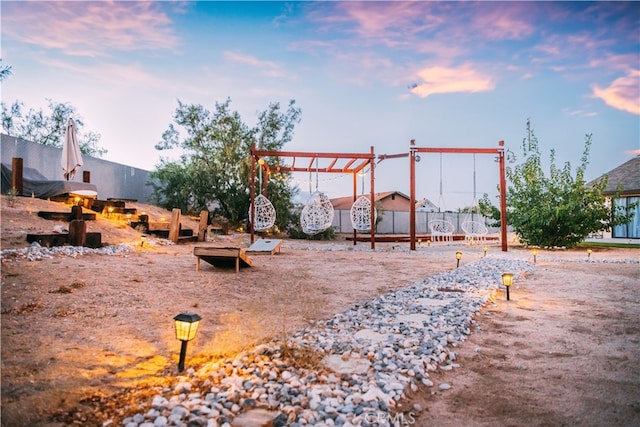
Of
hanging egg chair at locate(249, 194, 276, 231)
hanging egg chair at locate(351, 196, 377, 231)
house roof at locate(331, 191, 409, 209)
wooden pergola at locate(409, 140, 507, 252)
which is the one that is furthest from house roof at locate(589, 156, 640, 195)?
hanging egg chair at locate(249, 194, 276, 231)

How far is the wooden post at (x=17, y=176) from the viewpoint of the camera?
27.1 ft

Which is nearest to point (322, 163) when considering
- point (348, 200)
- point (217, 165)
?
point (217, 165)

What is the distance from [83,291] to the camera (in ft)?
12.9

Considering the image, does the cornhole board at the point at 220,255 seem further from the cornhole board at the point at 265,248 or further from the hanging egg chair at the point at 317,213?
the hanging egg chair at the point at 317,213

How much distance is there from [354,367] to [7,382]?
1.85 m

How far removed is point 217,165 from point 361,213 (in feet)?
21.3

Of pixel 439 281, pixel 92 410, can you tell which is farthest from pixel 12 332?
pixel 439 281

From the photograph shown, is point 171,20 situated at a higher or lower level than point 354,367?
higher

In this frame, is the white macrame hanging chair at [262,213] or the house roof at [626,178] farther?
the house roof at [626,178]

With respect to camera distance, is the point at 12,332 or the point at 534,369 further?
the point at 12,332

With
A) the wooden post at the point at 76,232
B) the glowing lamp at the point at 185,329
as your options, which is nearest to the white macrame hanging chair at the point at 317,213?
the wooden post at the point at 76,232

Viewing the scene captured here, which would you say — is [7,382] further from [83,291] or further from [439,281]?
[439,281]

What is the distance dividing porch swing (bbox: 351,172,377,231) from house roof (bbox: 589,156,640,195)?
910 centimetres

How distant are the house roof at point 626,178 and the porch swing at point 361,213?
9.10m
